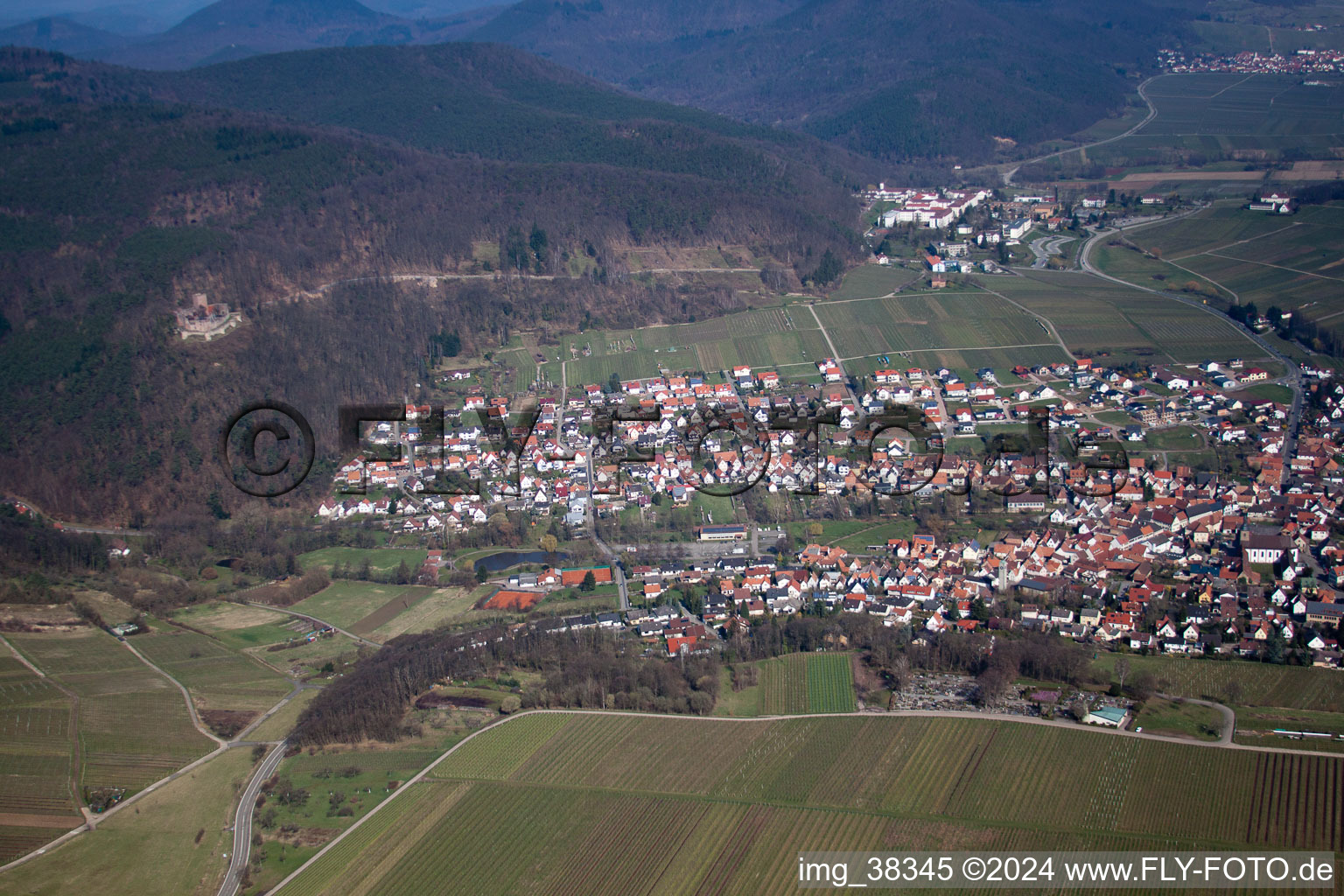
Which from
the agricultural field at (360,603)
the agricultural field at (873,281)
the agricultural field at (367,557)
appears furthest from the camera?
the agricultural field at (873,281)

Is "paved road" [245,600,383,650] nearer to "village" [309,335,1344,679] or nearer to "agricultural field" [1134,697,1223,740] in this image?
"village" [309,335,1344,679]

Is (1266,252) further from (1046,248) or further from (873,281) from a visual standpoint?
(873,281)

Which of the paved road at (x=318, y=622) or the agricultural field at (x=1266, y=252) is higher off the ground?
the agricultural field at (x=1266, y=252)

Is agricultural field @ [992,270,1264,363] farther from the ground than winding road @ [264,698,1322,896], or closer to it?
farther from the ground

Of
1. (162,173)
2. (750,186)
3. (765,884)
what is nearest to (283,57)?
(162,173)

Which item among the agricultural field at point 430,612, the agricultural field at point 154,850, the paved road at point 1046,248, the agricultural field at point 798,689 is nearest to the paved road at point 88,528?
the agricultural field at point 430,612

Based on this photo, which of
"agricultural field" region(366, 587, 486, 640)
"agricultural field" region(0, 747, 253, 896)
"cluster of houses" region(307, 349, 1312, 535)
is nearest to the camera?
"agricultural field" region(0, 747, 253, 896)

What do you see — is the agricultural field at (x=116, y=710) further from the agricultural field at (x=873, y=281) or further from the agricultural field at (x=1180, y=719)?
the agricultural field at (x=873, y=281)

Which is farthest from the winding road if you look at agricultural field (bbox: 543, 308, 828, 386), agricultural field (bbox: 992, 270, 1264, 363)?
agricultural field (bbox: 992, 270, 1264, 363)
